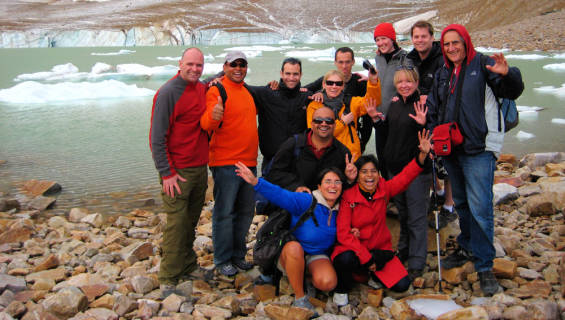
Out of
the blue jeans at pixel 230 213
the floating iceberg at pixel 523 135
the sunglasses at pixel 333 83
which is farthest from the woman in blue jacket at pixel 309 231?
the floating iceberg at pixel 523 135

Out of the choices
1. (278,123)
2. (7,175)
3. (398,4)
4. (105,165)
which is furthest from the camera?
(398,4)

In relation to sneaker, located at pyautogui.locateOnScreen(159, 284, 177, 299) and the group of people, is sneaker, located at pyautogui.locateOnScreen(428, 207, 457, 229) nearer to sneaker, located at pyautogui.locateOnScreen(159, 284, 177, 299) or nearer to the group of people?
the group of people

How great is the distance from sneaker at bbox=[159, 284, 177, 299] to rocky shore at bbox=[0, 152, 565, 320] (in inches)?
1.8

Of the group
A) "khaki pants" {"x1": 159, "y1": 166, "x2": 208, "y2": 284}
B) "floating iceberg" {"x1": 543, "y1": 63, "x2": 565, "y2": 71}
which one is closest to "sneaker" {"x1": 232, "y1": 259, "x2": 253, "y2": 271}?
"khaki pants" {"x1": 159, "y1": 166, "x2": 208, "y2": 284}

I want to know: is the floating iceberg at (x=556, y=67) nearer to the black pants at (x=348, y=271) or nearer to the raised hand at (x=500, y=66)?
the raised hand at (x=500, y=66)

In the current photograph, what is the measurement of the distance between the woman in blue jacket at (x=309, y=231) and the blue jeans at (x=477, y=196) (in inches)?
33.4

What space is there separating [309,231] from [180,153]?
1115 mm

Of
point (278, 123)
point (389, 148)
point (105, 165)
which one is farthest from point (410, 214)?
point (105, 165)

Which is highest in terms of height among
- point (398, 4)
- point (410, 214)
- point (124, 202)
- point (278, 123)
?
point (398, 4)

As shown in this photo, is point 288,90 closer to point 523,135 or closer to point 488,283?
point 488,283

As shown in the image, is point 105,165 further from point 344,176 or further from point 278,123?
point 344,176

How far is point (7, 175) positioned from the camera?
23.7 feet

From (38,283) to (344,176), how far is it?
2.57 m

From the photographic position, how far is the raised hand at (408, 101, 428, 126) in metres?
3.15
